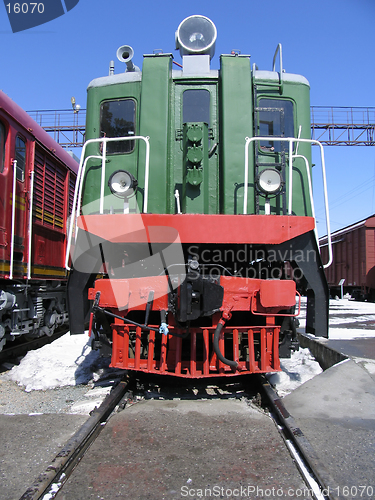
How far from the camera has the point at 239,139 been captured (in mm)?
4566

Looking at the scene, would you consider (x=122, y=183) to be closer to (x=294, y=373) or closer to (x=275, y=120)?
(x=275, y=120)

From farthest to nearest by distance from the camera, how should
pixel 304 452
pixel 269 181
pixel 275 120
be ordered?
pixel 275 120 → pixel 269 181 → pixel 304 452

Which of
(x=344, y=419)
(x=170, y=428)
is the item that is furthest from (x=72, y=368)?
(x=344, y=419)

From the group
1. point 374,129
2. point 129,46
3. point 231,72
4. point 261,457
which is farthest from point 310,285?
point 374,129

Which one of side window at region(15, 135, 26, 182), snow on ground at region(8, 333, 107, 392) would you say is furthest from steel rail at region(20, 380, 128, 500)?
side window at region(15, 135, 26, 182)

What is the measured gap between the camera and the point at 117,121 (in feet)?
16.0

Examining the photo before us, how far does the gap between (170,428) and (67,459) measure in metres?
1.01

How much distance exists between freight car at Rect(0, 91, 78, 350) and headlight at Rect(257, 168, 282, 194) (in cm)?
375

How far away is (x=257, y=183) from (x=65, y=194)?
17.0 feet

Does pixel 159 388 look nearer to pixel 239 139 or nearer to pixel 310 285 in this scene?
pixel 310 285

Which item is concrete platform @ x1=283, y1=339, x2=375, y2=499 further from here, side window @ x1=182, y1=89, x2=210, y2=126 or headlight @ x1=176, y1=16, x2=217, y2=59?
headlight @ x1=176, y1=16, x2=217, y2=59

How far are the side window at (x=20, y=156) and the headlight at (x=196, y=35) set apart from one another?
119 inches

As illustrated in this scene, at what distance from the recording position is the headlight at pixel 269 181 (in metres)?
4.10

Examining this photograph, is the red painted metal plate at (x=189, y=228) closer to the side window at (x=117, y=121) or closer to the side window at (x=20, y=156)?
the side window at (x=117, y=121)
